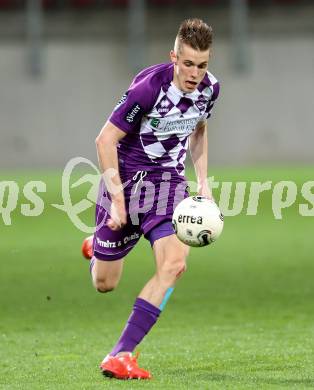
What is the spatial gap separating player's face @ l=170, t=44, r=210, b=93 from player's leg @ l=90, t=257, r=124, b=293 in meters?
1.34

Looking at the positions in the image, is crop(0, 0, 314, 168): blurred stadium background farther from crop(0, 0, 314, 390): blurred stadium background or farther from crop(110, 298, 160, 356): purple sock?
crop(110, 298, 160, 356): purple sock

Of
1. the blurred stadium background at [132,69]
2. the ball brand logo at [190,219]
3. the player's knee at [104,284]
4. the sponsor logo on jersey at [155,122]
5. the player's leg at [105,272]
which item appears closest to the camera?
the ball brand logo at [190,219]

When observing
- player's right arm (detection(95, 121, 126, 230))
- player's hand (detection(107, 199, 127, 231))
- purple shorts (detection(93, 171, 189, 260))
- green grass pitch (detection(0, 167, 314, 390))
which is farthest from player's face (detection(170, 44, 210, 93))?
green grass pitch (detection(0, 167, 314, 390))

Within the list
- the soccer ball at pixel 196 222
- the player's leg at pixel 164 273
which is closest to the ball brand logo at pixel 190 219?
the soccer ball at pixel 196 222

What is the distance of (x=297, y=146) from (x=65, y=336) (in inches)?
1015

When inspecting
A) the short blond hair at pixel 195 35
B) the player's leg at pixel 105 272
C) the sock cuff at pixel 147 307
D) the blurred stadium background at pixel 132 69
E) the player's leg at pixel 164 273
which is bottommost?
the blurred stadium background at pixel 132 69

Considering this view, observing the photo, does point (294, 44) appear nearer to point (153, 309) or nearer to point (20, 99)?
point (20, 99)

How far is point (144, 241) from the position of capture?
15672 mm

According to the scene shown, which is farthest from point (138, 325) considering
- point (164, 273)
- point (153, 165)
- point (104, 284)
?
point (104, 284)

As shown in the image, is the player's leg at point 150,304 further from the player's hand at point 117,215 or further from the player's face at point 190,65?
the player's face at point 190,65

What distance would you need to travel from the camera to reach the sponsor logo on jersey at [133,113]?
632 centimetres

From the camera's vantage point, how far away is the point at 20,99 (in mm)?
32500

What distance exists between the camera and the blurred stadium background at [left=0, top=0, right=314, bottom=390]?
270 inches

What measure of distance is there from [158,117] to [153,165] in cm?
31
